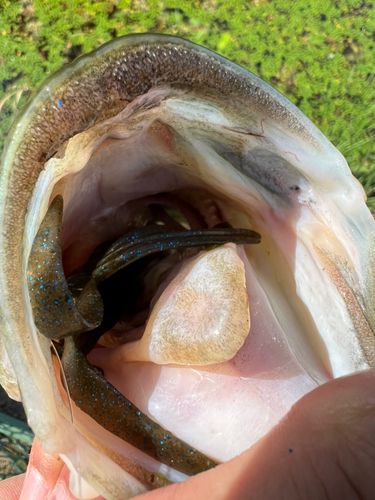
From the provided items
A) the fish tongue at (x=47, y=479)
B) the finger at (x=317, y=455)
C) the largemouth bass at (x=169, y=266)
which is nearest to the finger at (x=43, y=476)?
the fish tongue at (x=47, y=479)

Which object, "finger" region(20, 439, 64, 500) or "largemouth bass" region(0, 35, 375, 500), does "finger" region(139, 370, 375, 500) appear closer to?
"largemouth bass" region(0, 35, 375, 500)

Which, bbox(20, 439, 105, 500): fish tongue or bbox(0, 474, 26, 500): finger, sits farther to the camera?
bbox(0, 474, 26, 500): finger

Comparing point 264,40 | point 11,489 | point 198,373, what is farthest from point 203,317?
point 264,40

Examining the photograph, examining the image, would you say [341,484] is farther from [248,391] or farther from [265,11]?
[265,11]

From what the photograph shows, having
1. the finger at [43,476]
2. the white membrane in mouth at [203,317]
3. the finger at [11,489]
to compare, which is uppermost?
the white membrane in mouth at [203,317]

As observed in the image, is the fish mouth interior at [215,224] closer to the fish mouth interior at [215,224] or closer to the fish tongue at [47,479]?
the fish mouth interior at [215,224]

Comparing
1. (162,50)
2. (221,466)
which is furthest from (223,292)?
(162,50)

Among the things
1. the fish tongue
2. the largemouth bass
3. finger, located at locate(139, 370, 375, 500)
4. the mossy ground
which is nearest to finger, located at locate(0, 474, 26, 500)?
the fish tongue
